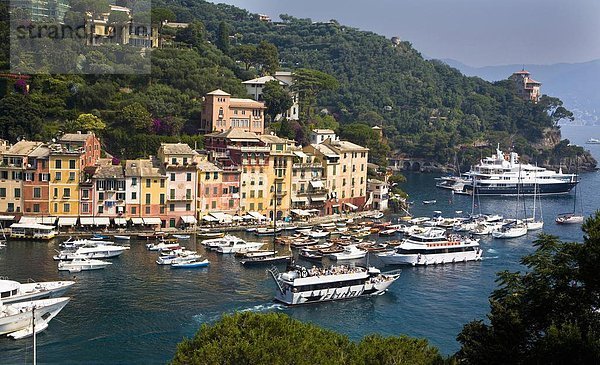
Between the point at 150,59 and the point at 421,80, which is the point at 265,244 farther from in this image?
the point at 421,80

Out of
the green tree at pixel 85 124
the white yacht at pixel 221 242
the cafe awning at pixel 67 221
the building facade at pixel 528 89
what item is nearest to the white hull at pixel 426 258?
the white yacht at pixel 221 242

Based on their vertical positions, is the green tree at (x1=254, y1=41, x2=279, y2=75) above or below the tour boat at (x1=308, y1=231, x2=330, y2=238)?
above

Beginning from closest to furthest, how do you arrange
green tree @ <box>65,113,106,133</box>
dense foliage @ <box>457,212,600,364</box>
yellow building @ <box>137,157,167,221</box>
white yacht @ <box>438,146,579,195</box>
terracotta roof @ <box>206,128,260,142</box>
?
1. dense foliage @ <box>457,212,600,364</box>
2. yellow building @ <box>137,157,167,221</box>
3. terracotta roof @ <box>206,128,260,142</box>
4. green tree @ <box>65,113,106,133</box>
5. white yacht @ <box>438,146,579,195</box>

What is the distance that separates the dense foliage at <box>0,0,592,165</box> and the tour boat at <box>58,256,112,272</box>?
15.7 meters

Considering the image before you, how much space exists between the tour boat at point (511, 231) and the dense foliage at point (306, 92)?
17.6 metres

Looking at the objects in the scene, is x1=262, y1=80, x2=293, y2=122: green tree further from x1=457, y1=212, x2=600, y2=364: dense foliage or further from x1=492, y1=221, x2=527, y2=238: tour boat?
x1=457, y1=212, x2=600, y2=364: dense foliage

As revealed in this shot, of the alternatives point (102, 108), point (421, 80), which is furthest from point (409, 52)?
point (102, 108)

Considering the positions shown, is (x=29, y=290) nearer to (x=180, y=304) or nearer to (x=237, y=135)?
(x=180, y=304)

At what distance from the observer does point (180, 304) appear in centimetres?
2598

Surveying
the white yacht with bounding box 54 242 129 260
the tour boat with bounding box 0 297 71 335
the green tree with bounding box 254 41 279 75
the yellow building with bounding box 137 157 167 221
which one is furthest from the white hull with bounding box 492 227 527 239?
the green tree with bounding box 254 41 279 75

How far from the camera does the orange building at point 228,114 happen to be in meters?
49.8

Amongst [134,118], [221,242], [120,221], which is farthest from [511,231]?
[134,118]

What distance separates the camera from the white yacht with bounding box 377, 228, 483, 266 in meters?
33.5

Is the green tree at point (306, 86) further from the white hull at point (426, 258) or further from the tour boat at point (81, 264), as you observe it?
the tour boat at point (81, 264)
